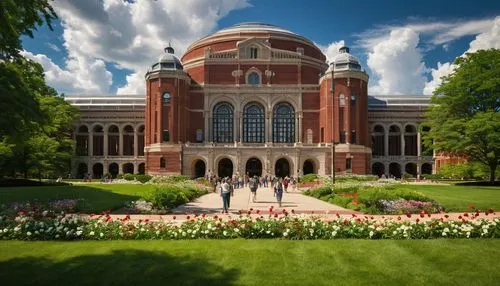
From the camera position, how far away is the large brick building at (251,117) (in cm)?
5722

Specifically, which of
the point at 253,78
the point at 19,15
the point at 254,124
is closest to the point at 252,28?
the point at 253,78

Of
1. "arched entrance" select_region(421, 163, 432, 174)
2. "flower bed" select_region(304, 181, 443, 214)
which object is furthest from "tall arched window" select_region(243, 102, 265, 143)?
"flower bed" select_region(304, 181, 443, 214)

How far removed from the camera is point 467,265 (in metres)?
9.01

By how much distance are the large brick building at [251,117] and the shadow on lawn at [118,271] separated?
4401 cm

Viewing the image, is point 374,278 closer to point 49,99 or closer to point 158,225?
point 158,225

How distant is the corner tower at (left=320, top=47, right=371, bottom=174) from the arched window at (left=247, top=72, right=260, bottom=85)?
1128 centimetres

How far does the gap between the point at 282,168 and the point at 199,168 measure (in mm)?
13182

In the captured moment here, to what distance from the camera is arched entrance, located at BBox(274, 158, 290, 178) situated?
61.5 m

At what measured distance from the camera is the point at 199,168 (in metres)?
61.0

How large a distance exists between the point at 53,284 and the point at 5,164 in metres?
38.3

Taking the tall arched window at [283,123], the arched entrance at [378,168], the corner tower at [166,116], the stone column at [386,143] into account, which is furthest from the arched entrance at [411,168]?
the corner tower at [166,116]

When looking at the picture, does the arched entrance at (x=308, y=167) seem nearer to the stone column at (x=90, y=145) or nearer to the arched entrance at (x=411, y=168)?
the arched entrance at (x=411, y=168)

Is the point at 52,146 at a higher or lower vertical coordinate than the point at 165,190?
higher

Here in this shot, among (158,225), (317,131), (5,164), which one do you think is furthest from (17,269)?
(317,131)
